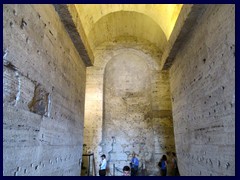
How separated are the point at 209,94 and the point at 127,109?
5.72m

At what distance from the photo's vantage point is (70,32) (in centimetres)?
431

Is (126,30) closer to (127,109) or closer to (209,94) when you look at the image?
(127,109)

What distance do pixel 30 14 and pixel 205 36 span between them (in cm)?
293

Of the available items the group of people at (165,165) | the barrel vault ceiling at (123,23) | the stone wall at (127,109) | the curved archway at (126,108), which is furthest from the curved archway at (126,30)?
the group of people at (165,165)

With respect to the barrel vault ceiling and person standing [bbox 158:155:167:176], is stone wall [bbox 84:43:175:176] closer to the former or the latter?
person standing [bbox 158:155:167:176]

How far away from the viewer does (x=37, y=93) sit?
9.96 feet

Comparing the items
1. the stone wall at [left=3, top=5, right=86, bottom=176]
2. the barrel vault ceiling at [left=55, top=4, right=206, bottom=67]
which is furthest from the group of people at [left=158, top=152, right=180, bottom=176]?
the stone wall at [left=3, top=5, right=86, bottom=176]

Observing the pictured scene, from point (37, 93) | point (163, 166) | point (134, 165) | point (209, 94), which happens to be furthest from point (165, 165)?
point (37, 93)

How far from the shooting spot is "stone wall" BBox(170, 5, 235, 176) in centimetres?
297

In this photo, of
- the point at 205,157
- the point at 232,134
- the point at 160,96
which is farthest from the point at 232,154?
the point at 160,96

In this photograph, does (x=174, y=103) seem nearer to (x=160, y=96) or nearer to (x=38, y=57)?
(x=160, y=96)

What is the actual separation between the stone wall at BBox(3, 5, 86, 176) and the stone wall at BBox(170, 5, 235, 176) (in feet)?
8.81

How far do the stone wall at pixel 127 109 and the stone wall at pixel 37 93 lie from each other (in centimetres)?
376

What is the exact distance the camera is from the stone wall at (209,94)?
2967mm
